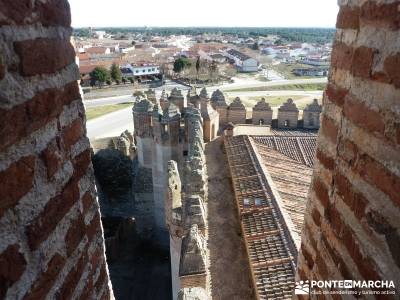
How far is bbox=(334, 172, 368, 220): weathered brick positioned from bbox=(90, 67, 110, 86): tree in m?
54.1

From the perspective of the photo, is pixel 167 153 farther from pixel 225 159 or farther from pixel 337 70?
pixel 337 70

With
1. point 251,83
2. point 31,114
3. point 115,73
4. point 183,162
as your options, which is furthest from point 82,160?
point 251,83

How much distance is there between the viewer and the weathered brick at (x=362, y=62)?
220 cm

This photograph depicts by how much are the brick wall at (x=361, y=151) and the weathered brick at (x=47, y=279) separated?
1.98 metres

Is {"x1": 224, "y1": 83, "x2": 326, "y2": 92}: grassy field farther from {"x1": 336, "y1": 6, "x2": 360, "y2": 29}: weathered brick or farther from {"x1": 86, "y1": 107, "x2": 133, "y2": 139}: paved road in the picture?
{"x1": 336, "y1": 6, "x2": 360, "y2": 29}: weathered brick

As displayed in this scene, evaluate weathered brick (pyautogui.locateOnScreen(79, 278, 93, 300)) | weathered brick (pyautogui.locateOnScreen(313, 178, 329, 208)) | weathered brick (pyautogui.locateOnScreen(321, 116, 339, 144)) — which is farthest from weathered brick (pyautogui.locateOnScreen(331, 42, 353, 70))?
weathered brick (pyautogui.locateOnScreen(79, 278, 93, 300))

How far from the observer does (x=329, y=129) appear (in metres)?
2.95

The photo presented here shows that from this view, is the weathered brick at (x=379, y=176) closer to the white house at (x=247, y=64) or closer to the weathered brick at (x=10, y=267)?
the weathered brick at (x=10, y=267)

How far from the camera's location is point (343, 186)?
262 cm

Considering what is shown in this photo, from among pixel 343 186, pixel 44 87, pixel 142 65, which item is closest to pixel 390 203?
pixel 343 186

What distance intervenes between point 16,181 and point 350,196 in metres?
2.12

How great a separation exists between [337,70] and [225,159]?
47.7 ft

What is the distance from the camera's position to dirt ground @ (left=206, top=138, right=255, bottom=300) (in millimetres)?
8945

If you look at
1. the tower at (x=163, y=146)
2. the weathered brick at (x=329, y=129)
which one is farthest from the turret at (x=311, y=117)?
the weathered brick at (x=329, y=129)
